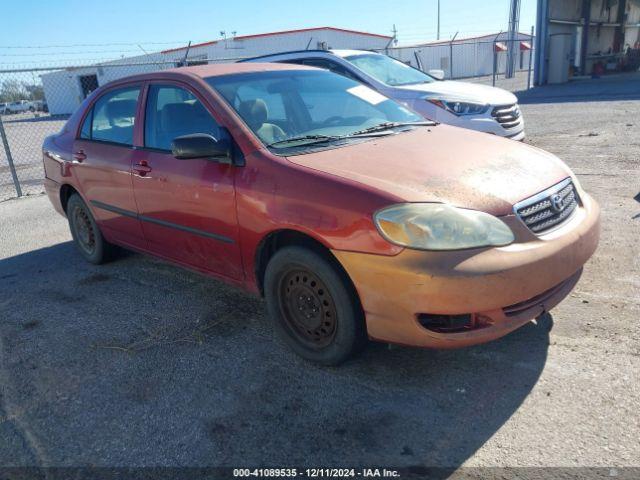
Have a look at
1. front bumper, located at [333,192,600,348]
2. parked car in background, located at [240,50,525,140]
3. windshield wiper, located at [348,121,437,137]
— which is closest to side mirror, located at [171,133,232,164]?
windshield wiper, located at [348,121,437,137]

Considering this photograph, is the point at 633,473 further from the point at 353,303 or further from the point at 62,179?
the point at 62,179

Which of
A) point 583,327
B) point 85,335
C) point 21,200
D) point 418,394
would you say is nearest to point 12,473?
point 85,335

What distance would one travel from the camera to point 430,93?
295 inches

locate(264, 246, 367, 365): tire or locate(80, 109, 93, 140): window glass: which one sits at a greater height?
locate(80, 109, 93, 140): window glass

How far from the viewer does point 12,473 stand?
2.45 m

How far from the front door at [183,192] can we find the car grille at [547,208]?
1.70 metres

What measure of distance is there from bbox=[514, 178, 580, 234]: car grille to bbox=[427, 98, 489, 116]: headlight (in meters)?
4.37

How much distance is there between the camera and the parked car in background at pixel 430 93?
7.27m

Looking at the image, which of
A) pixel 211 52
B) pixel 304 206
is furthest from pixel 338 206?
Answer: pixel 211 52

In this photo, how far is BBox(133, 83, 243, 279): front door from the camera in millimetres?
3414

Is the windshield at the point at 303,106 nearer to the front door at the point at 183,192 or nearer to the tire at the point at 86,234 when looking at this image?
the front door at the point at 183,192

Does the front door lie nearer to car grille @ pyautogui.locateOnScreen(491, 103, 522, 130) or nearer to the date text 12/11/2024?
the date text 12/11/2024

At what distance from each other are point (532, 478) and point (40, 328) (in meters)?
3.47

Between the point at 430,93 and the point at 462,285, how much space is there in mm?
5579
